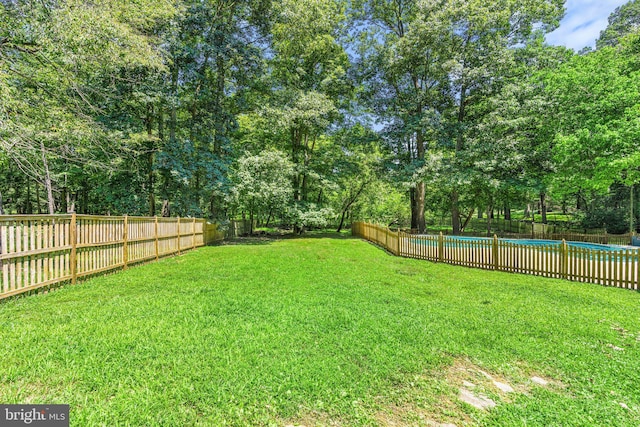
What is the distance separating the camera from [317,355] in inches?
120

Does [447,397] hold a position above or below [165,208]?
below

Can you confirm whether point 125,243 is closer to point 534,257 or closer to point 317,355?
point 317,355

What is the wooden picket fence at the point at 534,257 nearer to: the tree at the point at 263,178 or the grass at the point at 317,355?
the grass at the point at 317,355

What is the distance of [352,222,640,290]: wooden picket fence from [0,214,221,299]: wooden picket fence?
8.86 meters

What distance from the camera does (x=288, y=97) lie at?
667 inches

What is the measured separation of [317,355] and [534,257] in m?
7.18

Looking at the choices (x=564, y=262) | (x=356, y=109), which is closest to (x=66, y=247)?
(x=564, y=262)

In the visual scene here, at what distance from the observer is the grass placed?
7.38 feet

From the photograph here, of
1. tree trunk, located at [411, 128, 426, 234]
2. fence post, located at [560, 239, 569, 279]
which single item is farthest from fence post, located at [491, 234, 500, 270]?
tree trunk, located at [411, 128, 426, 234]

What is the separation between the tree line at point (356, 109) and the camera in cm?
1309

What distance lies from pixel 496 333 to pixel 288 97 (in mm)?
16318

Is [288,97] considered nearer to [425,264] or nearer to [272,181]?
[272,181]

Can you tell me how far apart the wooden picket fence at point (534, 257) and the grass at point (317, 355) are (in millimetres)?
1083

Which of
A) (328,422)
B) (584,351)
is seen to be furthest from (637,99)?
(328,422)
